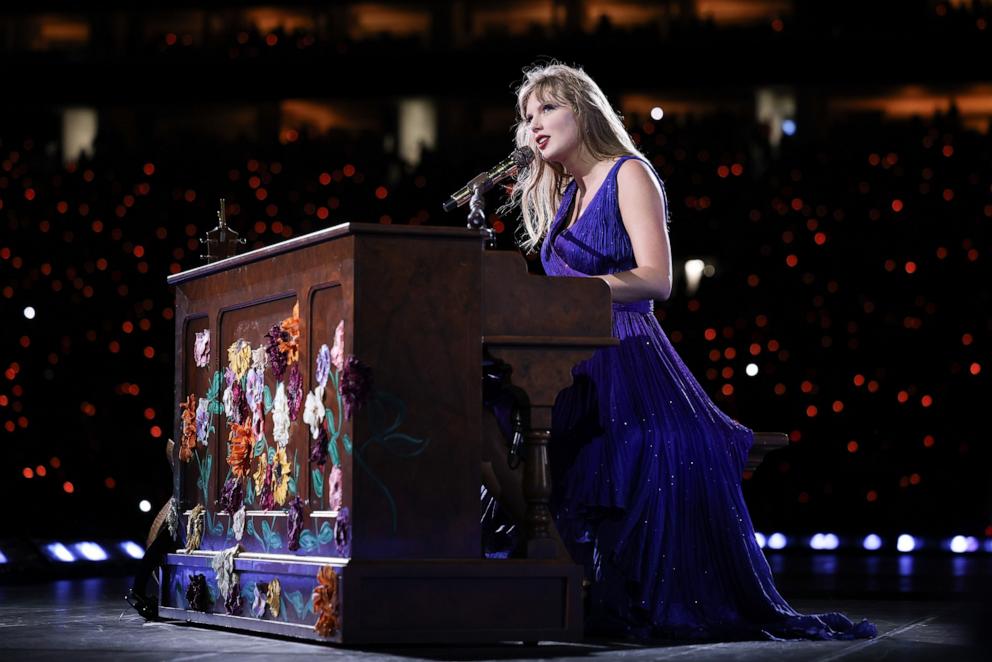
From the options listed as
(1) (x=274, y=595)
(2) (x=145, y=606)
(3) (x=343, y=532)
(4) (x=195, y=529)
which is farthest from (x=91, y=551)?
(3) (x=343, y=532)

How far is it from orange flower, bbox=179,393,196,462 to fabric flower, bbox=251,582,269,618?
0.67 metres

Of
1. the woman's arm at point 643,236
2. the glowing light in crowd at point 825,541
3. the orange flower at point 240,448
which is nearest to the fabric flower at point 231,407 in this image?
the orange flower at point 240,448

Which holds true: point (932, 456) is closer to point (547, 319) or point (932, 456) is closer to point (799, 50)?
point (799, 50)

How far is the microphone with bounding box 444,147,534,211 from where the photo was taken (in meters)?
3.19

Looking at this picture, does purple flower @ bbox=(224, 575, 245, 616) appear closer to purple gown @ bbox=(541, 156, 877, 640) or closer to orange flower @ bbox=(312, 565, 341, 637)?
orange flower @ bbox=(312, 565, 341, 637)

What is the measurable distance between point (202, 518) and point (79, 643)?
1.97 ft

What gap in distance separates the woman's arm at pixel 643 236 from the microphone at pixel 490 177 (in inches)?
9.8

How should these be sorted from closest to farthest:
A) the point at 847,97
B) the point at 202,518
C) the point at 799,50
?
the point at 202,518, the point at 799,50, the point at 847,97

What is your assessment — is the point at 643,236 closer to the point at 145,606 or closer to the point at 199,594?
the point at 199,594

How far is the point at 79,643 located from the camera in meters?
3.13

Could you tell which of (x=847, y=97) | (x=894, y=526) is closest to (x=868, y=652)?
(x=894, y=526)

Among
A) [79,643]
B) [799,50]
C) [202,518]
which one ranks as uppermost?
[799,50]

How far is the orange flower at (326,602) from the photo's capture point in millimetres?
2875

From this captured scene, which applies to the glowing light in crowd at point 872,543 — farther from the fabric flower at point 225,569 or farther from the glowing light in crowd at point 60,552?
the fabric flower at point 225,569
